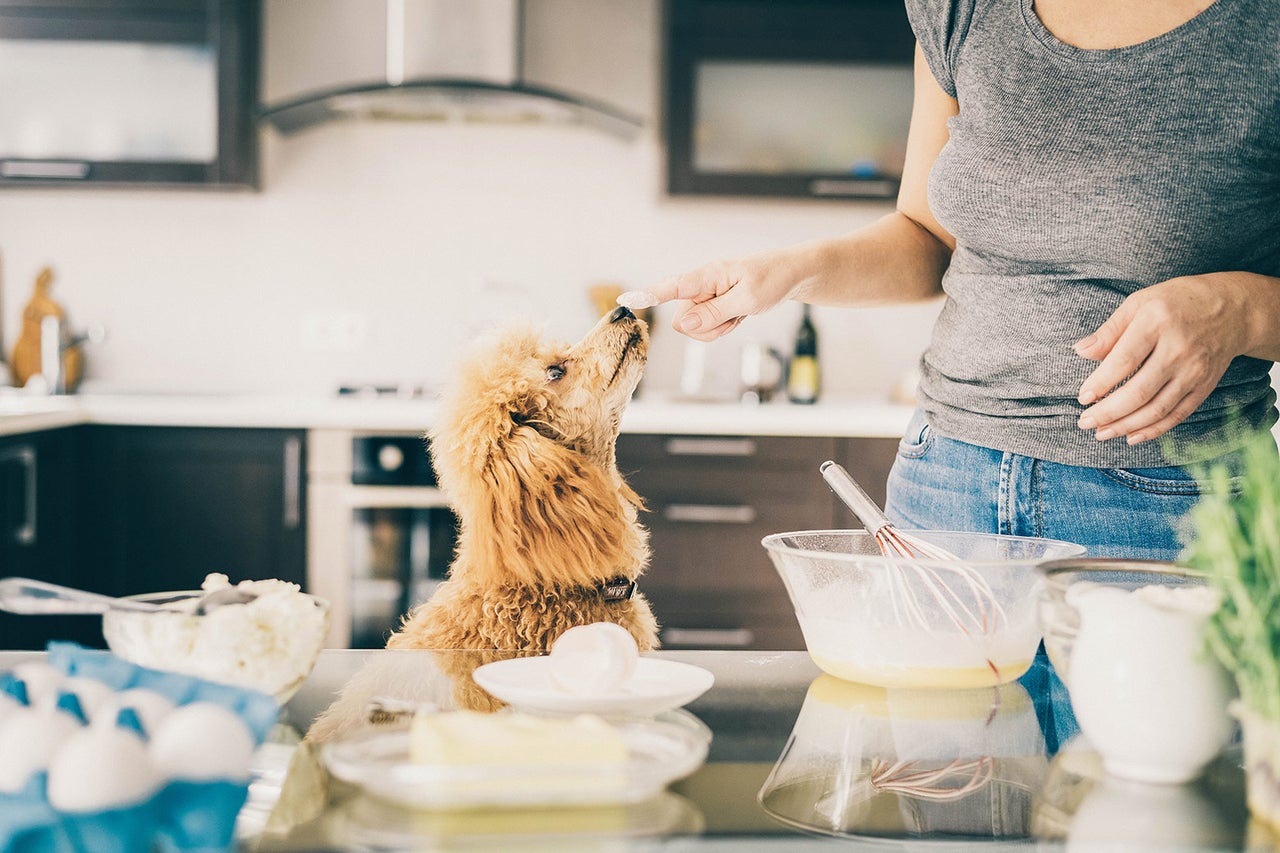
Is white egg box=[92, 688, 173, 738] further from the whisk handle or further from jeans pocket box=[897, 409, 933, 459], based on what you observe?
jeans pocket box=[897, 409, 933, 459]

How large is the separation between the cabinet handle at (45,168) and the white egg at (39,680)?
8.62ft

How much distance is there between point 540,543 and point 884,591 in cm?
53

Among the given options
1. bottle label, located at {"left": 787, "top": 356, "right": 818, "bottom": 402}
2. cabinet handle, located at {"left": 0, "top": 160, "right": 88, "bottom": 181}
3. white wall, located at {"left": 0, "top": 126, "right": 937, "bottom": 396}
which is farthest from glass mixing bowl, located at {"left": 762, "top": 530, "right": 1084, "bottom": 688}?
cabinet handle, located at {"left": 0, "top": 160, "right": 88, "bottom": 181}

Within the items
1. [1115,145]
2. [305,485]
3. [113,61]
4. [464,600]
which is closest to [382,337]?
[305,485]

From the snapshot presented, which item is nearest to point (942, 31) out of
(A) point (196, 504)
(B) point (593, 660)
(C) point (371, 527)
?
(B) point (593, 660)

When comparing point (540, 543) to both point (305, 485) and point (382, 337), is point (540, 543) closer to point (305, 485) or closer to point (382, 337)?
point (305, 485)

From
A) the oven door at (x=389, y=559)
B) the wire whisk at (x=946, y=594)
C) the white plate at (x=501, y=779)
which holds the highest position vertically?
the wire whisk at (x=946, y=594)

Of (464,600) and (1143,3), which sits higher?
(1143,3)

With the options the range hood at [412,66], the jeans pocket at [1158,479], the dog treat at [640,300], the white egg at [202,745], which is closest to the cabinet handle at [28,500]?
the range hood at [412,66]

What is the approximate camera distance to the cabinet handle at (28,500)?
7.84 ft

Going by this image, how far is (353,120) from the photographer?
3.15m

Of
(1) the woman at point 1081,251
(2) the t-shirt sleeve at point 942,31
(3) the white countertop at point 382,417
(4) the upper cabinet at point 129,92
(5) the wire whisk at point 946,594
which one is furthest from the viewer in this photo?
(4) the upper cabinet at point 129,92

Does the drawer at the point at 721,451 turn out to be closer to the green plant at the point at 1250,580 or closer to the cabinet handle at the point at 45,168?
the cabinet handle at the point at 45,168

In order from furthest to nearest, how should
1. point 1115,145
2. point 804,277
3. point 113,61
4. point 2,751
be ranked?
point 113,61 < point 804,277 < point 1115,145 < point 2,751
